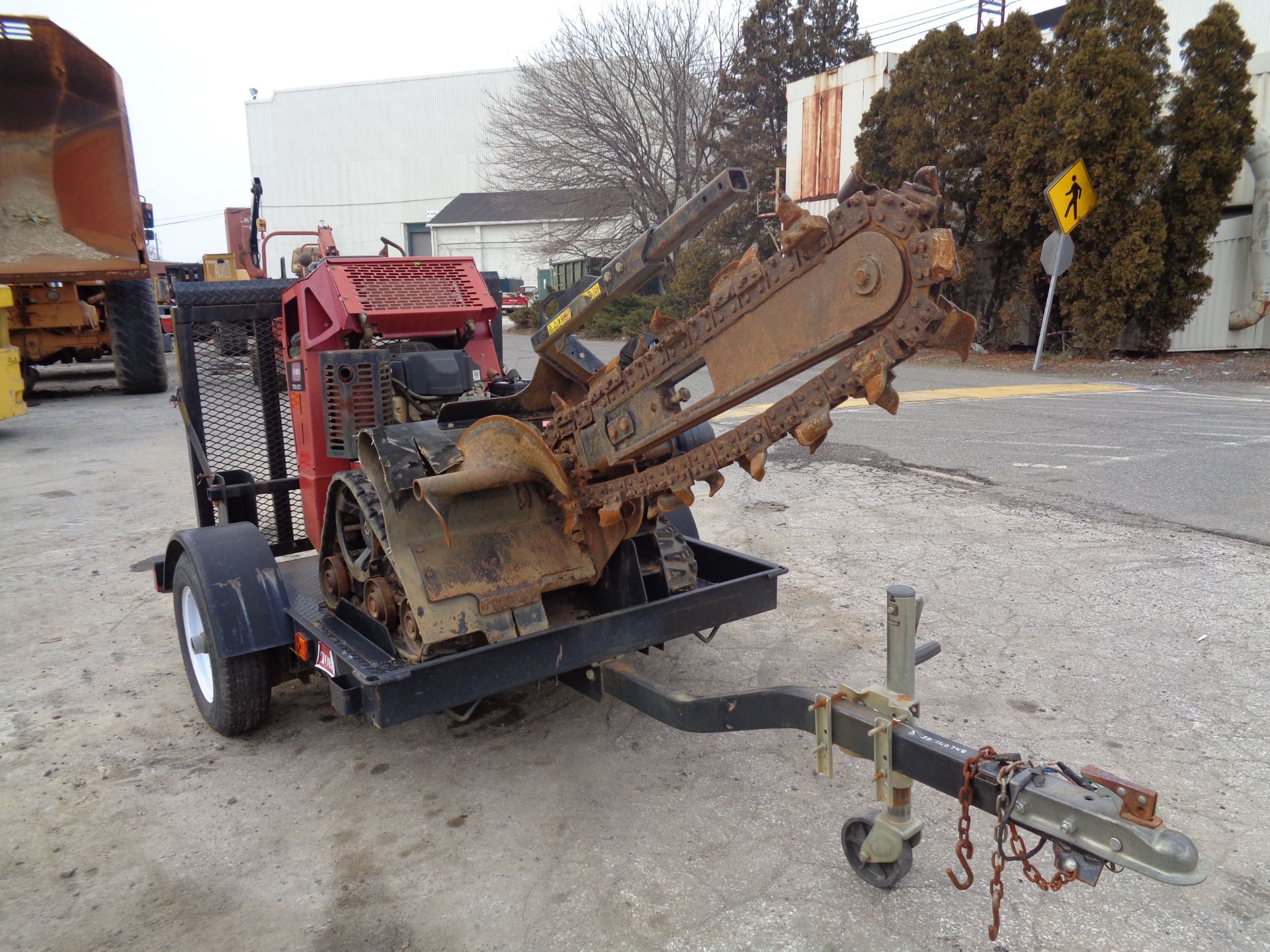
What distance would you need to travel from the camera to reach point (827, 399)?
2518mm

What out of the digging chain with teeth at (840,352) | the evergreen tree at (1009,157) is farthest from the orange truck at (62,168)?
the evergreen tree at (1009,157)

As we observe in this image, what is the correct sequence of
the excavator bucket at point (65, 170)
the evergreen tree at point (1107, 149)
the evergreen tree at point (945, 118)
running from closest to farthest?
1. the excavator bucket at point (65, 170)
2. the evergreen tree at point (1107, 149)
3. the evergreen tree at point (945, 118)

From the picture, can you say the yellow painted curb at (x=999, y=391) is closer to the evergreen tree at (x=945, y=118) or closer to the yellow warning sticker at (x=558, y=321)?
the evergreen tree at (x=945, y=118)

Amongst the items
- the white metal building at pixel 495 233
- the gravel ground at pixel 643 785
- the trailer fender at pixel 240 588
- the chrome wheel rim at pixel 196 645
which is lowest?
the gravel ground at pixel 643 785

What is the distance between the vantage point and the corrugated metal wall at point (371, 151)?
54688mm

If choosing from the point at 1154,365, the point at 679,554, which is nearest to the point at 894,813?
the point at 679,554

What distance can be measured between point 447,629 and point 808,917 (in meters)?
1.58

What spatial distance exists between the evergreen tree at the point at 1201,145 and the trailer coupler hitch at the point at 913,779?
643 inches

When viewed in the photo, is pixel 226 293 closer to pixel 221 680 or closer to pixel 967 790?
pixel 221 680

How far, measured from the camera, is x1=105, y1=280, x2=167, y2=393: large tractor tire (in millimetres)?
14758

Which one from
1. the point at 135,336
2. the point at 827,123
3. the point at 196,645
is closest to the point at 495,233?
the point at 827,123

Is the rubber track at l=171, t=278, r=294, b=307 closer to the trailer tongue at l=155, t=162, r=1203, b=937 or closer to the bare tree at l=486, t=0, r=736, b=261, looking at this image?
the trailer tongue at l=155, t=162, r=1203, b=937

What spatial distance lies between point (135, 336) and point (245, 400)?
11.5 meters

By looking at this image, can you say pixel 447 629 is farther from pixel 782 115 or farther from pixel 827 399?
pixel 782 115
